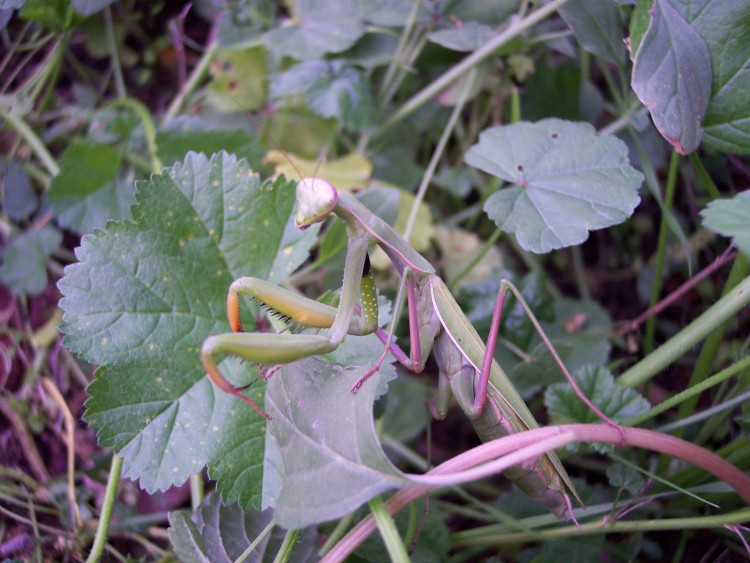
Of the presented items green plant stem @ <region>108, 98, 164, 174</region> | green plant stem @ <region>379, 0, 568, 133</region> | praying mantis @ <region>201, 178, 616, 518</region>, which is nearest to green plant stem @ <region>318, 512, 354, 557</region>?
praying mantis @ <region>201, 178, 616, 518</region>

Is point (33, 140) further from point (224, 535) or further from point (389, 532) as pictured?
point (389, 532)

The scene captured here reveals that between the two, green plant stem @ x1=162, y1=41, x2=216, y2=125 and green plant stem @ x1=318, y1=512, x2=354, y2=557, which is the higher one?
green plant stem @ x1=162, y1=41, x2=216, y2=125

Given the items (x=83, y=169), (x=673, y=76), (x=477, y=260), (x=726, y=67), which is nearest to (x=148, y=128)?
(x=83, y=169)

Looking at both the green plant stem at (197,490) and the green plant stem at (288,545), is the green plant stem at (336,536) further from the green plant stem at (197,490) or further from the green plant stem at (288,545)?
the green plant stem at (197,490)

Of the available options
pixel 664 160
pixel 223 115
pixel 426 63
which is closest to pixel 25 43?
pixel 223 115

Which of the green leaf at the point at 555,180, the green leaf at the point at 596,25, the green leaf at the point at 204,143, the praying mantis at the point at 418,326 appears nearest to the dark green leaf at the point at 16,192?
the green leaf at the point at 204,143

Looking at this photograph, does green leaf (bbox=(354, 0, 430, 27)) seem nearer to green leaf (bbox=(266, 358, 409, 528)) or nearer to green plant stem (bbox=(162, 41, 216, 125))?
green plant stem (bbox=(162, 41, 216, 125))

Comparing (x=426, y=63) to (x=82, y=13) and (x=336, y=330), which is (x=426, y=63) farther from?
(x=336, y=330)
